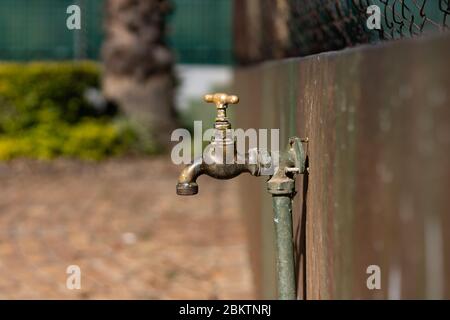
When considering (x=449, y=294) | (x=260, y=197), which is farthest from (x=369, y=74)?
(x=260, y=197)

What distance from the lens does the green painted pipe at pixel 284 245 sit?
9.41ft

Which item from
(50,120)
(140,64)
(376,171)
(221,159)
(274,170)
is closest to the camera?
(376,171)

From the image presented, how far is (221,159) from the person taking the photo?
3125 millimetres

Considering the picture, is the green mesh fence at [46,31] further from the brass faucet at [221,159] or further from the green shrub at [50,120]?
the brass faucet at [221,159]

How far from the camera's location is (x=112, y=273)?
21.8 ft

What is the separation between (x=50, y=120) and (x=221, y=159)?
35.7 ft

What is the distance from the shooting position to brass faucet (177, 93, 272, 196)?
3119mm

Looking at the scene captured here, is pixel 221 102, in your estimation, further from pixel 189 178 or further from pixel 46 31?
pixel 46 31

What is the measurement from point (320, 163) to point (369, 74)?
737 millimetres

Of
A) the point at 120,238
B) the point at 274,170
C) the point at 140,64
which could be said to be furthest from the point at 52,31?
the point at 274,170

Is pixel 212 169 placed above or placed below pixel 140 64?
below

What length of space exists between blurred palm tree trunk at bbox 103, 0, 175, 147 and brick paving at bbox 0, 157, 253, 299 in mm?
2240

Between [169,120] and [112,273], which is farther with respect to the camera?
[169,120]
